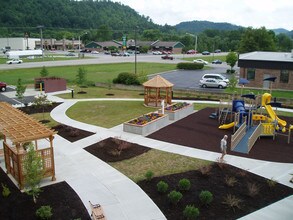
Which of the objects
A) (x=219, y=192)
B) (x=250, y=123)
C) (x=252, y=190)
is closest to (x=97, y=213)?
(x=219, y=192)

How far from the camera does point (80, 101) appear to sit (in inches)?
1216

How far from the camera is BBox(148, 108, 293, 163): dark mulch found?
17.0m

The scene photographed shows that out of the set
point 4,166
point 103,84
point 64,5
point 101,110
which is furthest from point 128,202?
point 64,5

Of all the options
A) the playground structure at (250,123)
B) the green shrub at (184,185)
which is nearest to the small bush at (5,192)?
the green shrub at (184,185)

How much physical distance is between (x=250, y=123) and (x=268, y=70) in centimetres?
1967

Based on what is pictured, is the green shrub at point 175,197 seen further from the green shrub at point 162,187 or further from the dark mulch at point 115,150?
the dark mulch at point 115,150

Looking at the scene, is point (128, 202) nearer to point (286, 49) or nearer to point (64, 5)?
point (286, 49)

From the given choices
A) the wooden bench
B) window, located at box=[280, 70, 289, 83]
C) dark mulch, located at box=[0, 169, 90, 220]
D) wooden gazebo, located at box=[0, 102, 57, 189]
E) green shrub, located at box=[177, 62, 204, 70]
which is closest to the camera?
the wooden bench

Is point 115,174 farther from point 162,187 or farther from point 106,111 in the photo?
point 106,111

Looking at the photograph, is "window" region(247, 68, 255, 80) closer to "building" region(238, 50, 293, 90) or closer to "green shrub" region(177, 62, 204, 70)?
"building" region(238, 50, 293, 90)

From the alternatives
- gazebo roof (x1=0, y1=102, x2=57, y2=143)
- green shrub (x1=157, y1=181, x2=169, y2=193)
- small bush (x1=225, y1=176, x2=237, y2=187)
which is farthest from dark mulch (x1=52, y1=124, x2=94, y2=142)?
small bush (x1=225, y1=176, x2=237, y2=187)

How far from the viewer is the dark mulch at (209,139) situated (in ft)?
55.7

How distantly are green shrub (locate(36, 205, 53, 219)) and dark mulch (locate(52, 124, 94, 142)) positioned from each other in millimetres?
8382

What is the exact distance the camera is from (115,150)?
56.1 ft
